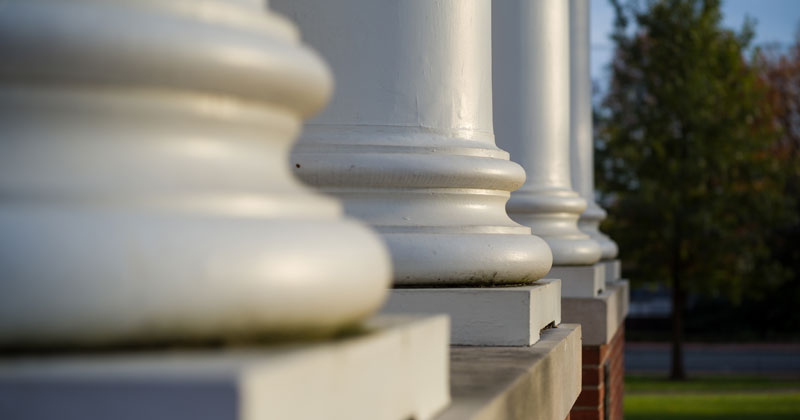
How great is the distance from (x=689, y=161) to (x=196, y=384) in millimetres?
54689

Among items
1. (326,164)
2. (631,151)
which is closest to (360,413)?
(326,164)

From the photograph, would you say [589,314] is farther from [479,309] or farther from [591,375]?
[479,309]

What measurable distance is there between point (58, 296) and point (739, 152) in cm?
5573

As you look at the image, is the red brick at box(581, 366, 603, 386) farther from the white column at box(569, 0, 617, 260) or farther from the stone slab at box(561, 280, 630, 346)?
the white column at box(569, 0, 617, 260)

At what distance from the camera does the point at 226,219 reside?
12.7 ft

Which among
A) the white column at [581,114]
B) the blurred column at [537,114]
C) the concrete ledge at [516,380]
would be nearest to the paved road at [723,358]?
the white column at [581,114]

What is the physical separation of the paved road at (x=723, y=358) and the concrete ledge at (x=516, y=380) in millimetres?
54173

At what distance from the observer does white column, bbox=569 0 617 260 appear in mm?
22391

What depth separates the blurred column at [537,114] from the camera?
1552 cm

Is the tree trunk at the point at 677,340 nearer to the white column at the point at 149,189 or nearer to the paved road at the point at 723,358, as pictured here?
the paved road at the point at 723,358

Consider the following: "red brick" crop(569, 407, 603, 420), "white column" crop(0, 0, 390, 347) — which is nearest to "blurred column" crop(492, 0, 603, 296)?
"red brick" crop(569, 407, 603, 420)

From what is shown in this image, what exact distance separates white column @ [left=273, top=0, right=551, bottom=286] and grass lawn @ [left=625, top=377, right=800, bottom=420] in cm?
3285

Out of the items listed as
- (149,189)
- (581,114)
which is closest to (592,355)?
(581,114)

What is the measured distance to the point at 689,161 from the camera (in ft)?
184
